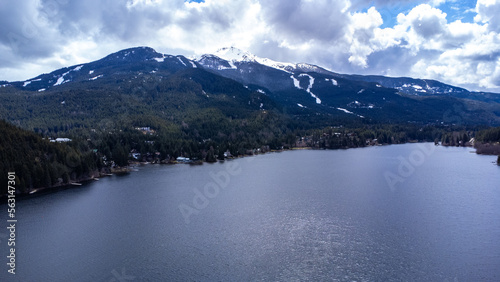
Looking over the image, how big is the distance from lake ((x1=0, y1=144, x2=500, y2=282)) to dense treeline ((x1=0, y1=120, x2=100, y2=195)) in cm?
349

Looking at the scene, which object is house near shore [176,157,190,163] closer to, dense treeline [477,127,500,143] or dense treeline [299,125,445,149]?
dense treeline [299,125,445,149]

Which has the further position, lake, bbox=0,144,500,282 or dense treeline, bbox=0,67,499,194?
dense treeline, bbox=0,67,499,194

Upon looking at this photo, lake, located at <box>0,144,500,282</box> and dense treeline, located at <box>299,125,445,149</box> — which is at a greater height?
dense treeline, located at <box>299,125,445,149</box>

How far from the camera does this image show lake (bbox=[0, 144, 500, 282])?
22188mm

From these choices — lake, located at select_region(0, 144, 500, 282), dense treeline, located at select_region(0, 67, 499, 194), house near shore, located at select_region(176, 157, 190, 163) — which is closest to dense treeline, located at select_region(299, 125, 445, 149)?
dense treeline, located at select_region(0, 67, 499, 194)

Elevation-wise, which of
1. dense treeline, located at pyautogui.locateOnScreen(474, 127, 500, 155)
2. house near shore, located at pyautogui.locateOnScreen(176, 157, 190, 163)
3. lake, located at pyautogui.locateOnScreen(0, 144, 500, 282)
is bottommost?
lake, located at pyautogui.locateOnScreen(0, 144, 500, 282)

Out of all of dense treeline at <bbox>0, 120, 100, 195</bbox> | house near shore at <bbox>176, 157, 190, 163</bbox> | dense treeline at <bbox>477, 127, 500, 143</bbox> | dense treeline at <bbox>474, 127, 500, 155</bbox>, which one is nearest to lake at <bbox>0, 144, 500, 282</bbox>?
dense treeline at <bbox>0, 120, 100, 195</bbox>

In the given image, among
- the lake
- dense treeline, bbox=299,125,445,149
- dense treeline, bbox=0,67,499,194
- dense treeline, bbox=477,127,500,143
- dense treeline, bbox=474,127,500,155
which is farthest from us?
dense treeline, bbox=299,125,445,149

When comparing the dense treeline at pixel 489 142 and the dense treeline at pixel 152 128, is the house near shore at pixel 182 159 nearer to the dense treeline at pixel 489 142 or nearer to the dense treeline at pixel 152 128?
the dense treeline at pixel 152 128

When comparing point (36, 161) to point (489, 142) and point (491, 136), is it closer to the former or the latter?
point (489, 142)

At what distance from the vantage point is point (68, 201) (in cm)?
3894

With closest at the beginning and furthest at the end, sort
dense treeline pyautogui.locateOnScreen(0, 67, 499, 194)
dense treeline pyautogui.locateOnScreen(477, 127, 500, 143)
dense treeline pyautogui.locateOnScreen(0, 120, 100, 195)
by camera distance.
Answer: dense treeline pyautogui.locateOnScreen(0, 120, 100, 195)
dense treeline pyautogui.locateOnScreen(0, 67, 499, 194)
dense treeline pyautogui.locateOnScreen(477, 127, 500, 143)

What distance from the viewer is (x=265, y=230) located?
94.3 ft

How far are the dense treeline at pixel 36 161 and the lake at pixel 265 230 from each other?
11.4 ft
